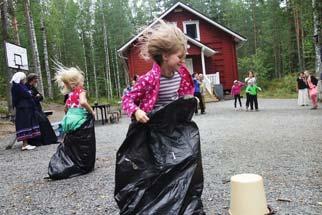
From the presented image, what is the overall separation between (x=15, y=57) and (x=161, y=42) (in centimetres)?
1205

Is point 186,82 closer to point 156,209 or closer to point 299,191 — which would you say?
point 156,209

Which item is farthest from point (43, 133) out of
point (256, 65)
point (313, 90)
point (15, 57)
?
point (256, 65)

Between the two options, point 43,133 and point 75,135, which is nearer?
point 75,135

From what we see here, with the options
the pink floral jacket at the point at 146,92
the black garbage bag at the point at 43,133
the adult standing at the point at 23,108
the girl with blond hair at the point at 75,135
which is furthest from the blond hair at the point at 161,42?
the black garbage bag at the point at 43,133

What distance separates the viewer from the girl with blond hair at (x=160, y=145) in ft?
10.1

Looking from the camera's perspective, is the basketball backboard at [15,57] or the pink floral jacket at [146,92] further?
the basketball backboard at [15,57]

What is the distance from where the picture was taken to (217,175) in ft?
17.4

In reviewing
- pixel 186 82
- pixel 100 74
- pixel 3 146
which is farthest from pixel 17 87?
pixel 100 74

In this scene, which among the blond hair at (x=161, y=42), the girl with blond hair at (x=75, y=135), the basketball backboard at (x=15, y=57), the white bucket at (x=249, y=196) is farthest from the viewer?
the basketball backboard at (x=15, y=57)

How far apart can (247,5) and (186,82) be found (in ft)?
191

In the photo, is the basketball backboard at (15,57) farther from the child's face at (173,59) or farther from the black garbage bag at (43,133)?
the child's face at (173,59)

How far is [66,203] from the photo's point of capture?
4.46 metres

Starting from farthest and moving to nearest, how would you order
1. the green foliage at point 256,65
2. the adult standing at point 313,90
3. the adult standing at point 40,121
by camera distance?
the green foliage at point 256,65 → the adult standing at point 313,90 → the adult standing at point 40,121

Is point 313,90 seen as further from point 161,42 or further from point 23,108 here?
point 161,42
